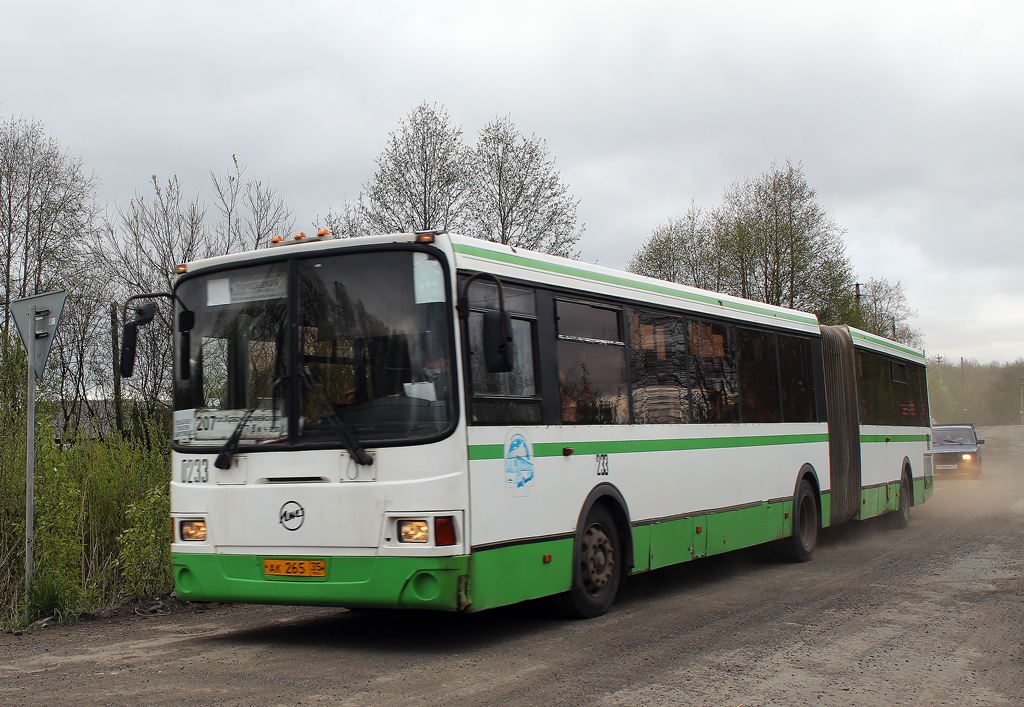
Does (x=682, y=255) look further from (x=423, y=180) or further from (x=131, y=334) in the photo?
(x=131, y=334)

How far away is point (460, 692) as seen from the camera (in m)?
5.73

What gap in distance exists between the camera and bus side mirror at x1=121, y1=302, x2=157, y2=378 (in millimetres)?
7691

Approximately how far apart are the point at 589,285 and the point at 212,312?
125 inches

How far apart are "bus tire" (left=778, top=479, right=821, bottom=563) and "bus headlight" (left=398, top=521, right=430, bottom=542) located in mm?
7044

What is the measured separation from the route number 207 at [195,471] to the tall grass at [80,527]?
227cm

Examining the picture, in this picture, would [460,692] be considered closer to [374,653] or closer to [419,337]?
[374,653]

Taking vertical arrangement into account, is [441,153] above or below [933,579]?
above

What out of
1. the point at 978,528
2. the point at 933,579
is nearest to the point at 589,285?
the point at 933,579

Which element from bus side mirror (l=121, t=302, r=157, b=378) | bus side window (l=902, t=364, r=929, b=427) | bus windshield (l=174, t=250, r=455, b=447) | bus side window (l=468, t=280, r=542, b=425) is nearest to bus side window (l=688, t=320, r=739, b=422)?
bus side window (l=468, t=280, r=542, b=425)

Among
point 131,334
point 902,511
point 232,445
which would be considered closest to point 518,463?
point 232,445

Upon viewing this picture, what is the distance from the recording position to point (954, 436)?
32.7 meters

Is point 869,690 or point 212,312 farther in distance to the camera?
point 212,312

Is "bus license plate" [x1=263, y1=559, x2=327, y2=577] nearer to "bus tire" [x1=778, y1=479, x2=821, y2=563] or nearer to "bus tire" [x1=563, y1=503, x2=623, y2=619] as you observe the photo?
"bus tire" [x1=563, y1=503, x2=623, y2=619]

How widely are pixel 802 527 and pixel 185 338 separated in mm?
8231
